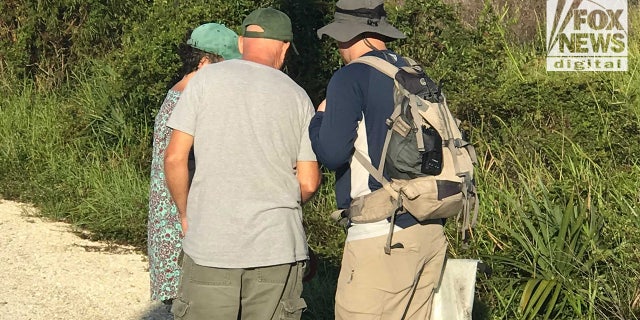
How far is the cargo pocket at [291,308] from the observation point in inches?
159

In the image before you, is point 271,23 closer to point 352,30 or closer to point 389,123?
point 352,30

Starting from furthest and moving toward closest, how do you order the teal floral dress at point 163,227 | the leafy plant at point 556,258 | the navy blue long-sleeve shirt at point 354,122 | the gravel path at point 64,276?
1. the gravel path at point 64,276
2. the leafy plant at point 556,258
3. the teal floral dress at point 163,227
4. the navy blue long-sleeve shirt at point 354,122

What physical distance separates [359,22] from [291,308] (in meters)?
1.13

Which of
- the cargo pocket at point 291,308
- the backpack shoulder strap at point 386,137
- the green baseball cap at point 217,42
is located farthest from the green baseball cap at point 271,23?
the cargo pocket at point 291,308

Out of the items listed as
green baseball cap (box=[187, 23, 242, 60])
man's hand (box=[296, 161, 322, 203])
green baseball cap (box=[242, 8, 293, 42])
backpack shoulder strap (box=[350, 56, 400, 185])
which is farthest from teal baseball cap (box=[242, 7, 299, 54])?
green baseball cap (box=[187, 23, 242, 60])

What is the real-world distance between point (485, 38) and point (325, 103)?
5.52 m

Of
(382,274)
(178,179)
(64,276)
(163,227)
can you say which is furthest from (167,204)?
(64,276)

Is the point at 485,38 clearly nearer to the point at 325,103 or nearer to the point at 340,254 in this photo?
the point at 340,254

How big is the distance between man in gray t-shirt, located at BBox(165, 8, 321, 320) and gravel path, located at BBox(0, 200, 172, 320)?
8.95ft

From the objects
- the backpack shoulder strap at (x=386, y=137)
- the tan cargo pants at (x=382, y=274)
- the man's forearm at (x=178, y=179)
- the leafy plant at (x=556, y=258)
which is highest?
the backpack shoulder strap at (x=386, y=137)

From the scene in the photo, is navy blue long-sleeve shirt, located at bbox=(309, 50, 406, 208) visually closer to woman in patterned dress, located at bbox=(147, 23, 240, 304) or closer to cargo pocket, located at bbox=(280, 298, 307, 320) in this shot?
cargo pocket, located at bbox=(280, 298, 307, 320)

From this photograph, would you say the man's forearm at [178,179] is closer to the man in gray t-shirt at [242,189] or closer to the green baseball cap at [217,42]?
the man in gray t-shirt at [242,189]

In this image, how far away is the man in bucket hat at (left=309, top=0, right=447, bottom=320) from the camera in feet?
12.6

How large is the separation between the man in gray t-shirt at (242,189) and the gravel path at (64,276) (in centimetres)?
273
